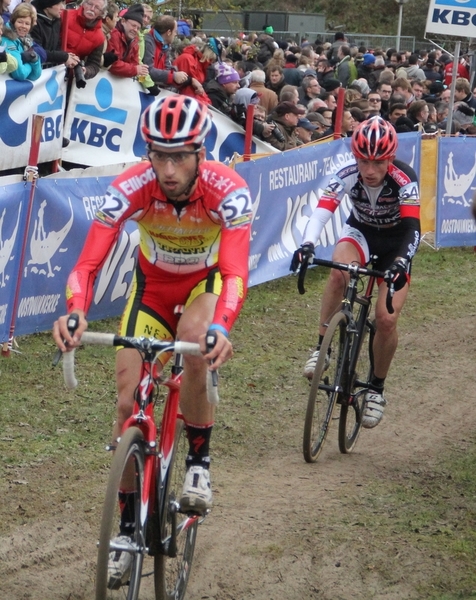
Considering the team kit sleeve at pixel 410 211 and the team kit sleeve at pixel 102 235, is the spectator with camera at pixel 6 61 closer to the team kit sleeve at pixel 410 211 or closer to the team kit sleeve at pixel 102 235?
the team kit sleeve at pixel 410 211

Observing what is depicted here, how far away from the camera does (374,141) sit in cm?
662

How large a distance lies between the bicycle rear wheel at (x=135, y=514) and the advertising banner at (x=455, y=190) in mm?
11024

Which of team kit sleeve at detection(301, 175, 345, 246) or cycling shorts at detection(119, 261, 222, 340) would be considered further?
team kit sleeve at detection(301, 175, 345, 246)

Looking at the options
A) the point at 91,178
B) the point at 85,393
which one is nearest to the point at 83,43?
Result: the point at 91,178

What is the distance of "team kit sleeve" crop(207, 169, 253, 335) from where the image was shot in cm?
421

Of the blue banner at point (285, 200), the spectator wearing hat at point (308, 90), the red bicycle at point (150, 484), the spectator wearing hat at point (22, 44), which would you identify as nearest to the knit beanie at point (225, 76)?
the blue banner at point (285, 200)

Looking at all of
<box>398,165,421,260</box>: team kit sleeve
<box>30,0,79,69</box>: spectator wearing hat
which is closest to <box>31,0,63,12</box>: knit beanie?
<box>30,0,79,69</box>: spectator wearing hat

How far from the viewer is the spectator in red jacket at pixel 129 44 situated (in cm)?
1056

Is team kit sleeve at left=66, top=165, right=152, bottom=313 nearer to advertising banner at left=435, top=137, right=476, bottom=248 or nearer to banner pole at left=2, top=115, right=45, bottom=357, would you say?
banner pole at left=2, top=115, right=45, bottom=357

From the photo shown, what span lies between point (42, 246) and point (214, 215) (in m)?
3.97

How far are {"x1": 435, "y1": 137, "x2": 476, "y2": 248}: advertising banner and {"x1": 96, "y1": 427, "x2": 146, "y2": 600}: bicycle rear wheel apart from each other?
11024mm

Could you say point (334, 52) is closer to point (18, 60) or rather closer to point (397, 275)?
point (18, 60)

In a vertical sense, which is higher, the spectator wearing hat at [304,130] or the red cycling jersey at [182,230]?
the spectator wearing hat at [304,130]

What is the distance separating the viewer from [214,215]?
4516 millimetres
